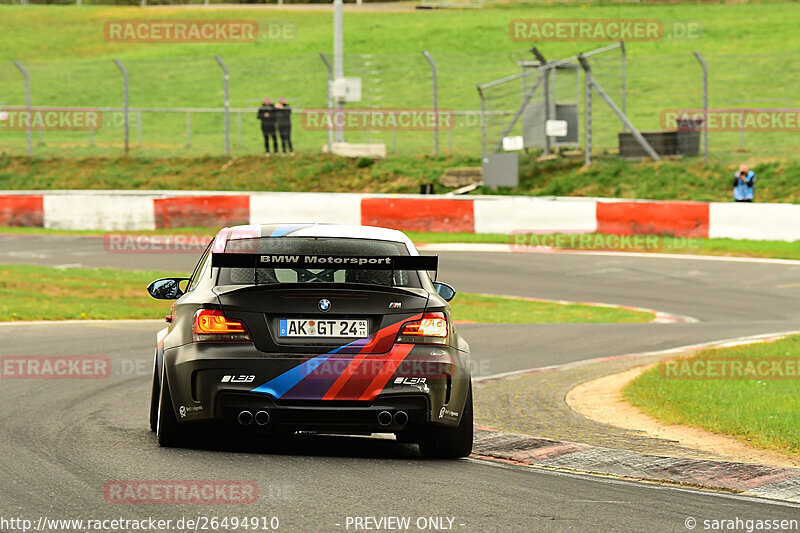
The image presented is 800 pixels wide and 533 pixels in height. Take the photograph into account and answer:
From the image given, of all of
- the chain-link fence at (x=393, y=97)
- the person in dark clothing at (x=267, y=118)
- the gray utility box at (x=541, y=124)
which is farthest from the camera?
the chain-link fence at (x=393, y=97)

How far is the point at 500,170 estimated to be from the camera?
30953mm

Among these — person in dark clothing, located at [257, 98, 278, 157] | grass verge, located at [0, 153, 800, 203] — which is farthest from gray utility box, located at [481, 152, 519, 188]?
person in dark clothing, located at [257, 98, 278, 157]

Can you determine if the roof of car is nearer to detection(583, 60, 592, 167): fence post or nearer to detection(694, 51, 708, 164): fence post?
detection(694, 51, 708, 164): fence post

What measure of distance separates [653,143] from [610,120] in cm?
595

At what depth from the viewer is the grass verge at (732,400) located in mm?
9000

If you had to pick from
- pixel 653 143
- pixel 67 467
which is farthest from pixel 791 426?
pixel 653 143

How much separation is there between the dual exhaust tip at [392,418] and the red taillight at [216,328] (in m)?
0.88

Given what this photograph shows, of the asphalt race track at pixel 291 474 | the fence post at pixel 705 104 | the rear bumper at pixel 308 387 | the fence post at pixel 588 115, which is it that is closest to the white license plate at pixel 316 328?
the rear bumper at pixel 308 387

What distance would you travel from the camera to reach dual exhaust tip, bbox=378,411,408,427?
753cm

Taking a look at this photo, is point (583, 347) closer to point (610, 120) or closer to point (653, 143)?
point (653, 143)

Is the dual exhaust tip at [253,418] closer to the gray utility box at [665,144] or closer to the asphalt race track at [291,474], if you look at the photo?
the asphalt race track at [291,474]

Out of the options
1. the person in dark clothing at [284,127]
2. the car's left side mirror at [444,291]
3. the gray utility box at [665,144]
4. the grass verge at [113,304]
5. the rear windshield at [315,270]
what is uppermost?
the person in dark clothing at [284,127]

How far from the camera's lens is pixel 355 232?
8492 mm

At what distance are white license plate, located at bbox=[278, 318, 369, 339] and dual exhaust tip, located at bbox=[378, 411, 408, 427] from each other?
18.2 inches
